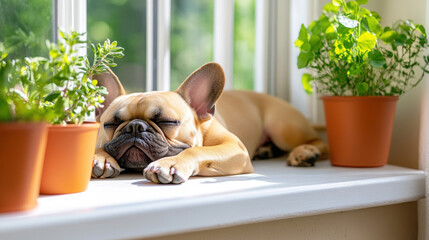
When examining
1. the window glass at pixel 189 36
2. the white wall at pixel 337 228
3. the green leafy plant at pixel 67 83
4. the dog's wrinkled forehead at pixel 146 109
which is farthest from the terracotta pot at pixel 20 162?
the window glass at pixel 189 36

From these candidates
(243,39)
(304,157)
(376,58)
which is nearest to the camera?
(376,58)

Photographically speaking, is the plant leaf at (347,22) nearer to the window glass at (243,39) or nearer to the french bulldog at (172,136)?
the french bulldog at (172,136)

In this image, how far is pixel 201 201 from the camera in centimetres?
92

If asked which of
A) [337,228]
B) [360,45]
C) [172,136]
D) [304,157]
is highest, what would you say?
[360,45]

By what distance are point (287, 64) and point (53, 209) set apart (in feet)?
4.22

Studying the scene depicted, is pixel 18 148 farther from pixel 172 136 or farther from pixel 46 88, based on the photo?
pixel 172 136

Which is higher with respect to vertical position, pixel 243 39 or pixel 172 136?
pixel 243 39

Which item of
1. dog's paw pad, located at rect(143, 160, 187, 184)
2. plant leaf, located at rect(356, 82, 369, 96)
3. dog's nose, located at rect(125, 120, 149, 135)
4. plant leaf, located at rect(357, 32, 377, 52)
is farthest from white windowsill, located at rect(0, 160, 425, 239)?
plant leaf, located at rect(357, 32, 377, 52)

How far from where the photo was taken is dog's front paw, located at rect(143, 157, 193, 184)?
108cm

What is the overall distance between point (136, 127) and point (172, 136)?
11 cm

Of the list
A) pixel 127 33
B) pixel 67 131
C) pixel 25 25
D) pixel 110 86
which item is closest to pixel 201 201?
pixel 67 131

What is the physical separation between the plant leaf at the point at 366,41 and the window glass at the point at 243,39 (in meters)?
0.71

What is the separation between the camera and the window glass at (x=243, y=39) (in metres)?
1.90

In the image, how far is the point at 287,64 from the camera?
1900 mm
